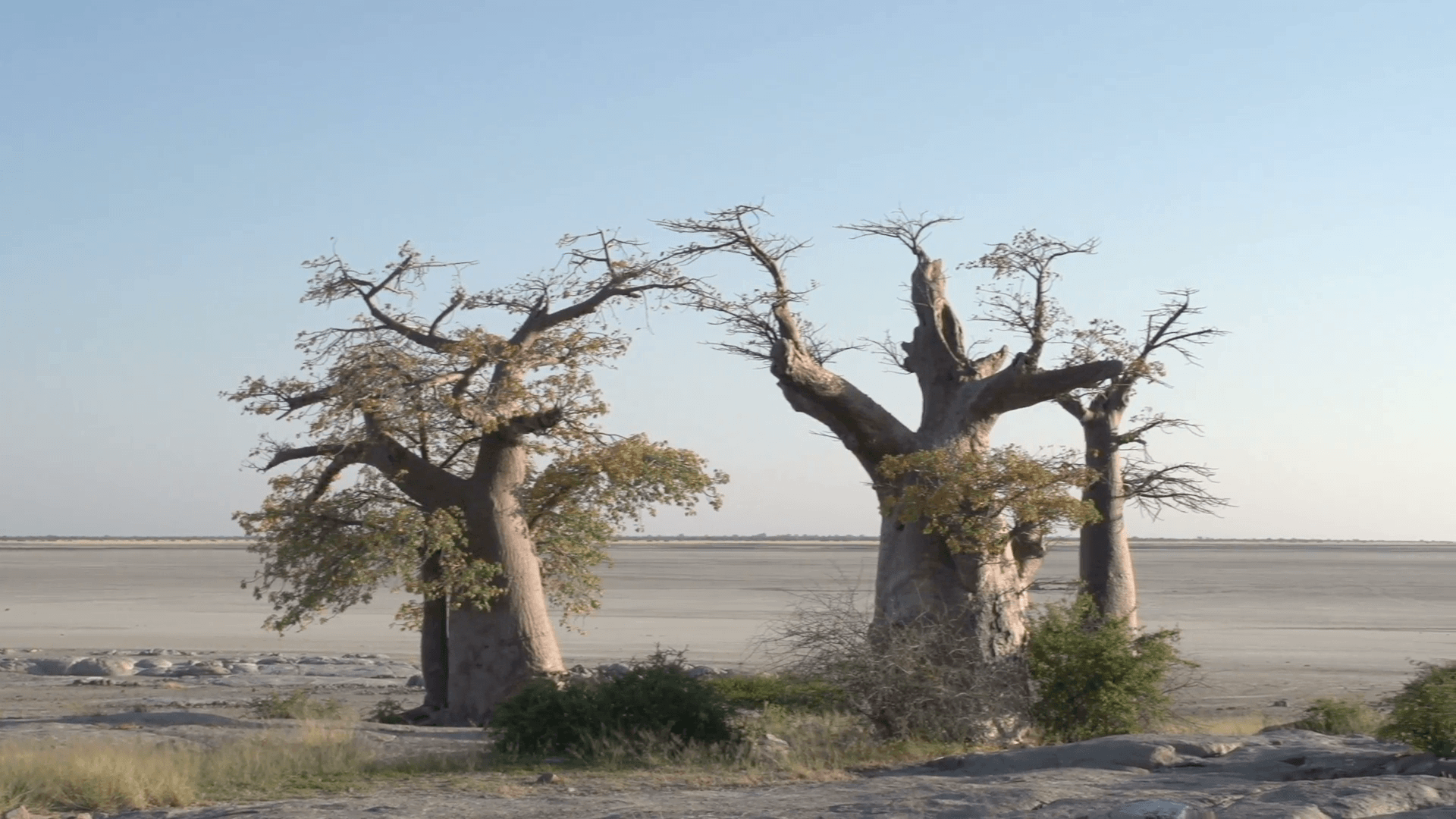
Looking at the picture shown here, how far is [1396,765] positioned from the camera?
11.6 m

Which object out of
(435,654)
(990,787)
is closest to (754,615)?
(435,654)

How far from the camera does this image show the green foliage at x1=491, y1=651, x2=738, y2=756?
14.2m

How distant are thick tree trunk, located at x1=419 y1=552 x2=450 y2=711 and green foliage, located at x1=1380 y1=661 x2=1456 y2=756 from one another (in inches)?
470

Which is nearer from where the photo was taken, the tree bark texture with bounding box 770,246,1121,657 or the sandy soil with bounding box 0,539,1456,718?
the tree bark texture with bounding box 770,246,1121,657

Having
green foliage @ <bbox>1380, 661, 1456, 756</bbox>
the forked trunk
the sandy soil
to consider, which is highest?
the forked trunk

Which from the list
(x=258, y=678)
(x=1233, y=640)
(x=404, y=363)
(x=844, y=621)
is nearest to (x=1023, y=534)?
(x=844, y=621)

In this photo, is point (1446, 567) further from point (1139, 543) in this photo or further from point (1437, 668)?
point (1437, 668)

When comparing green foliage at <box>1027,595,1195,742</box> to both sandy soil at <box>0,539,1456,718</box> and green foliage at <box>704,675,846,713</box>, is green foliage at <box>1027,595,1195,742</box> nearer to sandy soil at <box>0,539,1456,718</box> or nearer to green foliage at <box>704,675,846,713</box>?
sandy soil at <box>0,539,1456,718</box>

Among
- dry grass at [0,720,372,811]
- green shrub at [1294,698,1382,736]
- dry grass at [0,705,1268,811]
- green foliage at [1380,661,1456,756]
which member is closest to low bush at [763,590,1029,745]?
dry grass at [0,705,1268,811]

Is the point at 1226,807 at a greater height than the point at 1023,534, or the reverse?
the point at 1023,534

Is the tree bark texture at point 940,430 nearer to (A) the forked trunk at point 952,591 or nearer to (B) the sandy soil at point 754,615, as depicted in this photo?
(A) the forked trunk at point 952,591

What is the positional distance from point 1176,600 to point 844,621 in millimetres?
41391

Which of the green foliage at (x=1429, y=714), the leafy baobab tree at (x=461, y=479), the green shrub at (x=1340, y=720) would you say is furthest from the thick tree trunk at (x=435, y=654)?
the green foliage at (x=1429, y=714)

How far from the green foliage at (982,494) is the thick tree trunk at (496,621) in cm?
500
